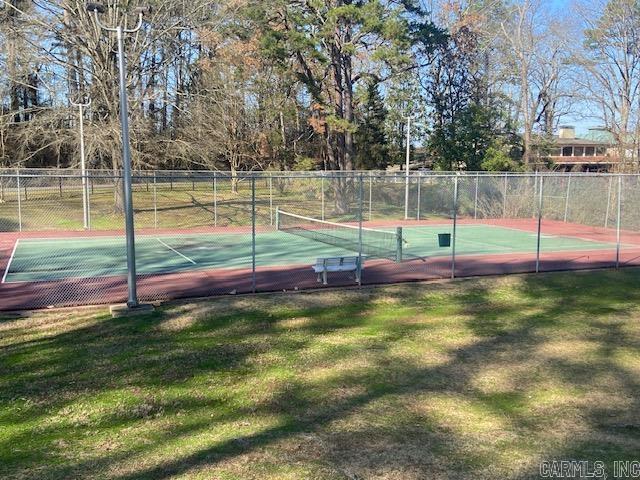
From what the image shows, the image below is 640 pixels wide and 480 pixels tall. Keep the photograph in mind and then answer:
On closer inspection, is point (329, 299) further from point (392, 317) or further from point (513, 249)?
point (513, 249)

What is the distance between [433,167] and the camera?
140 ft

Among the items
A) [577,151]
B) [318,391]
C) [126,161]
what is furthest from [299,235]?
[577,151]

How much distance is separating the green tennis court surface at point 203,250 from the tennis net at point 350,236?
529 mm

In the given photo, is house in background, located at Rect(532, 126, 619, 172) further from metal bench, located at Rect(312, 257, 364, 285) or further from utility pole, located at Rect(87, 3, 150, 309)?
utility pole, located at Rect(87, 3, 150, 309)

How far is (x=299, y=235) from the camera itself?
23.3 meters

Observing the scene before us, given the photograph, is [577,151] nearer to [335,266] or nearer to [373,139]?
[373,139]

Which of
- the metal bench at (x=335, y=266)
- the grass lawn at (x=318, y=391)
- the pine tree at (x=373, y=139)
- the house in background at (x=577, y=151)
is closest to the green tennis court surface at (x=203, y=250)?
the metal bench at (x=335, y=266)

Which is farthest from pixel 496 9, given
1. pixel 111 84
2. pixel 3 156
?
pixel 3 156

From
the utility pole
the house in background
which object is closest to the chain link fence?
the utility pole

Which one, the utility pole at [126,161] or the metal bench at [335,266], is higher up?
the utility pole at [126,161]

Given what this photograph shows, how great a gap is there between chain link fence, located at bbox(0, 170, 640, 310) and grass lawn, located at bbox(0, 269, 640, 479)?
9.88ft

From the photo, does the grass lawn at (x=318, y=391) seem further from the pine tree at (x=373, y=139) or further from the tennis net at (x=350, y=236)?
the pine tree at (x=373, y=139)

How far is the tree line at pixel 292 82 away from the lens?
27.7 m

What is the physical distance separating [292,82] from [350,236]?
18.1 meters
